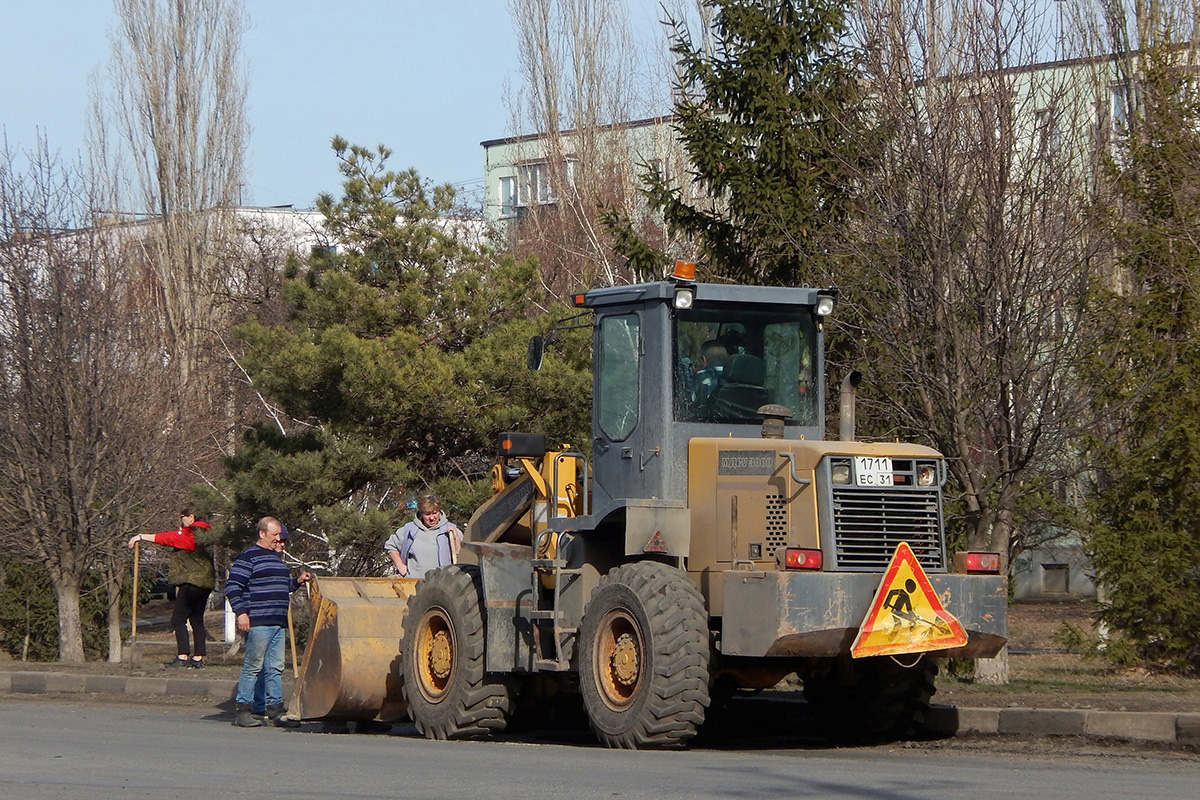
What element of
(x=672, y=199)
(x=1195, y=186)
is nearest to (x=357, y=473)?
(x=672, y=199)

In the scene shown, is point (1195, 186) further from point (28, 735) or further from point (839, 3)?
point (28, 735)

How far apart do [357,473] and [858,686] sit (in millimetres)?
11075

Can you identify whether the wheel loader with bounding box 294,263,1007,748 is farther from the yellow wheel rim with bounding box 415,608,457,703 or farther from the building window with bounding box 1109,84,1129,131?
the building window with bounding box 1109,84,1129,131

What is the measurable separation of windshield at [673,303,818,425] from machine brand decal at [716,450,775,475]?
0.48 m

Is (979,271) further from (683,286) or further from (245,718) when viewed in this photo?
(245,718)

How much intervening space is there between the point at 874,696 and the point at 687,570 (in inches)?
73.1

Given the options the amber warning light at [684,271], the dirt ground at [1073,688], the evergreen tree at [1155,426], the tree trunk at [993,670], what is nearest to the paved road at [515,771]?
the dirt ground at [1073,688]

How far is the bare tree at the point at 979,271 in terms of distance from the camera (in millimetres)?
15148

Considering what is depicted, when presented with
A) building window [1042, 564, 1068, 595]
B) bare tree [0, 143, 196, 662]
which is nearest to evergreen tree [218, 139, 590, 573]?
bare tree [0, 143, 196, 662]

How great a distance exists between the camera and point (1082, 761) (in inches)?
401

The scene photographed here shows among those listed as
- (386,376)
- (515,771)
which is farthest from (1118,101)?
(515,771)

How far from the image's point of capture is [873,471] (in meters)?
11.1

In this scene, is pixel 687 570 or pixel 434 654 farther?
pixel 434 654

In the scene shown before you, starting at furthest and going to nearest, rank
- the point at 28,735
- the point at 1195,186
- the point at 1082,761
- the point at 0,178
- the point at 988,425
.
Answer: the point at 0,178 → the point at 1195,186 → the point at 988,425 → the point at 28,735 → the point at 1082,761
